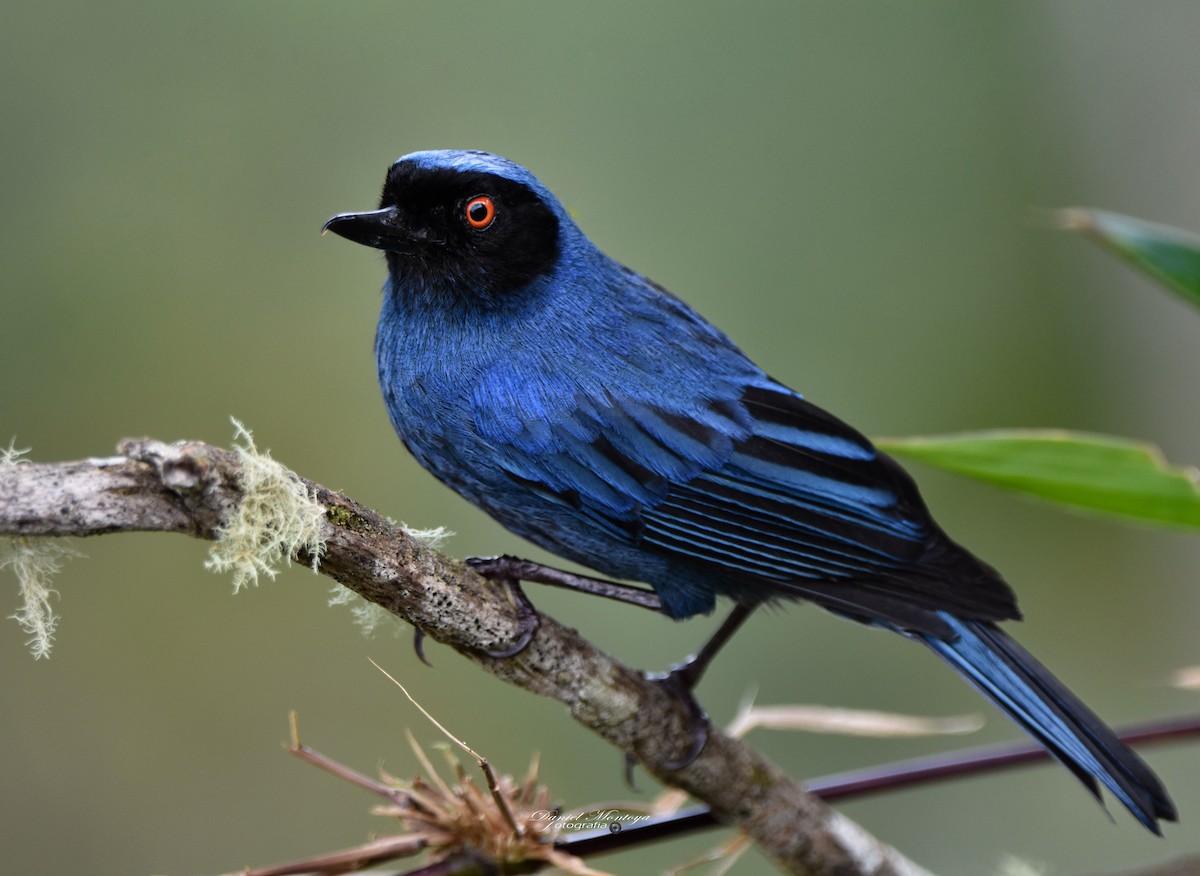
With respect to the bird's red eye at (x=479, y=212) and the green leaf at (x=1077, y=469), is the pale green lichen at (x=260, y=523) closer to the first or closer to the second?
the green leaf at (x=1077, y=469)

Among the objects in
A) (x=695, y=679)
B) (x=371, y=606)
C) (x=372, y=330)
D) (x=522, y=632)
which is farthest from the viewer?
(x=372, y=330)

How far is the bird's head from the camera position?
3.02 metres

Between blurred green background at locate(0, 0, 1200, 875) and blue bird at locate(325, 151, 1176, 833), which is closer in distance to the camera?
blue bird at locate(325, 151, 1176, 833)

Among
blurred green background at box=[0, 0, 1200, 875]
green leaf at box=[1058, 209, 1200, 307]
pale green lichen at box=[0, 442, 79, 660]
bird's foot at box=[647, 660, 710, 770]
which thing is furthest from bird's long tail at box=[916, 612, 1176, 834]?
blurred green background at box=[0, 0, 1200, 875]

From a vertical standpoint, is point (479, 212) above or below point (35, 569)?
above

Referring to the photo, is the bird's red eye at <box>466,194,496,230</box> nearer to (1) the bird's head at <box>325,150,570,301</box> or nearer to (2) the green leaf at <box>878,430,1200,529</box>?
(1) the bird's head at <box>325,150,570,301</box>

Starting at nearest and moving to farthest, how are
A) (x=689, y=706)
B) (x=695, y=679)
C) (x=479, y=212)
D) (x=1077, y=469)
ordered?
1. (x=1077, y=469)
2. (x=689, y=706)
3. (x=695, y=679)
4. (x=479, y=212)

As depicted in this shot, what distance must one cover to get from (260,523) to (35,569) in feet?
0.99

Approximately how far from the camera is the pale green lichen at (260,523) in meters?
1.68

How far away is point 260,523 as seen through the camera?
5.52 feet

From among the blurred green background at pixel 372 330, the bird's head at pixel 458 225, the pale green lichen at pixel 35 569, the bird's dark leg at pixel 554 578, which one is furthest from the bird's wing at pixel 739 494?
the blurred green background at pixel 372 330

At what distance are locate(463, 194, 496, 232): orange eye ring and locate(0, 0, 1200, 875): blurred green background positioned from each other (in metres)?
2.34

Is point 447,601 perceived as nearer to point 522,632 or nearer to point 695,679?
point 522,632

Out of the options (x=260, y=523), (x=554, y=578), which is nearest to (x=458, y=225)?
(x=554, y=578)
